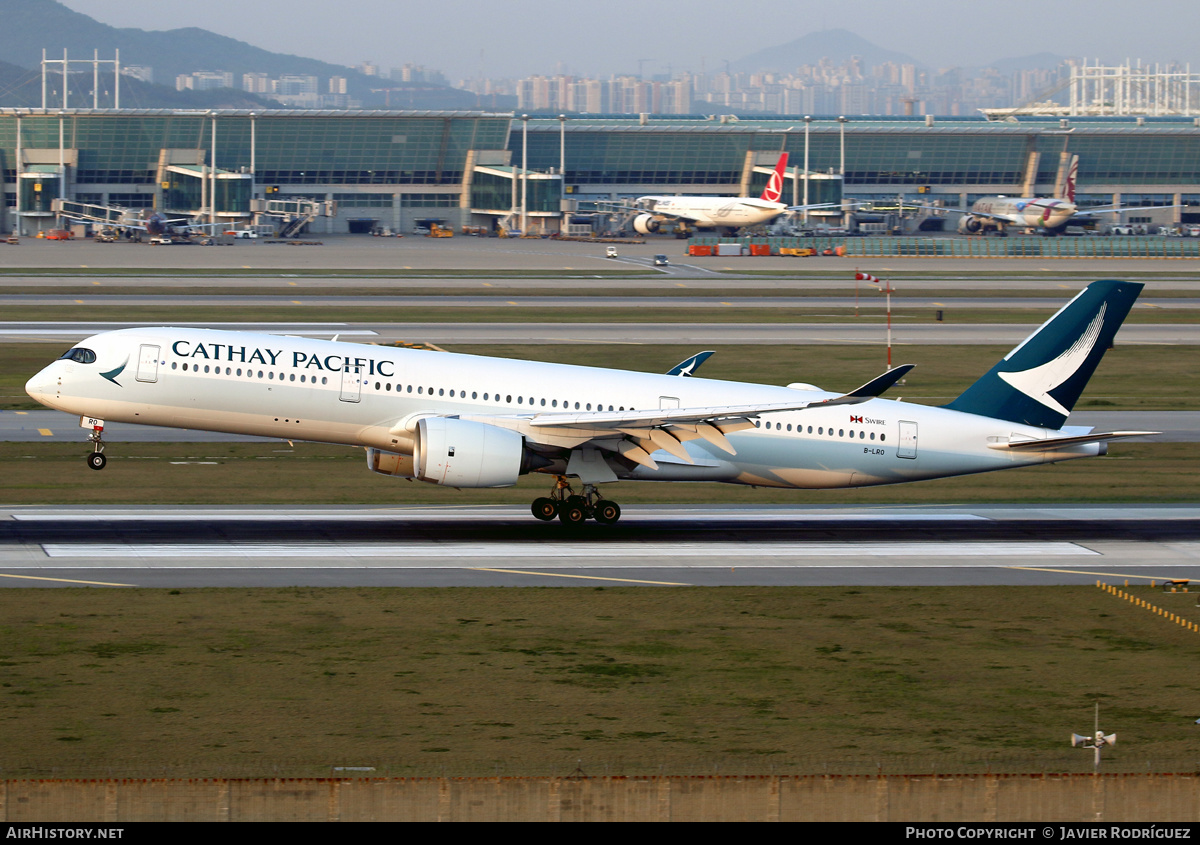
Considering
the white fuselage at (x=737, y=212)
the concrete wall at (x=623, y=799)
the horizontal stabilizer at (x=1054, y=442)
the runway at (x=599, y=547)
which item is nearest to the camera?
the concrete wall at (x=623, y=799)

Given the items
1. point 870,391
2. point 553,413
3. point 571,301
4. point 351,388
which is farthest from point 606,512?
point 571,301

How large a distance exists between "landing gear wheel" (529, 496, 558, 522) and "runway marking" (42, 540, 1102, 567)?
7.76ft

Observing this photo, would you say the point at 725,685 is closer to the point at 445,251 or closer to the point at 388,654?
the point at 388,654

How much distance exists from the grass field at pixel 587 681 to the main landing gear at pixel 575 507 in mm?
7350

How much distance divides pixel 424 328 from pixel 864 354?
27.8 metres

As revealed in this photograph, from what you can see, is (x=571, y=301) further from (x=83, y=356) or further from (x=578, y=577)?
(x=578, y=577)

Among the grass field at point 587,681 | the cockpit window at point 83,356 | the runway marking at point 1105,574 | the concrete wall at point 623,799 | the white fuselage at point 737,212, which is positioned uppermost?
the white fuselage at point 737,212

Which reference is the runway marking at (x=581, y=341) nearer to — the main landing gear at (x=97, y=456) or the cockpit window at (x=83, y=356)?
the main landing gear at (x=97, y=456)

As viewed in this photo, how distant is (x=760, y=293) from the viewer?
115 metres

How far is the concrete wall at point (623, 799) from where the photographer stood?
1642cm

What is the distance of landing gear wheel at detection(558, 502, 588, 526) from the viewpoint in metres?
39.6

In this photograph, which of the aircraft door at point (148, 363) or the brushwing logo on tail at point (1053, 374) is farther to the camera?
the brushwing logo on tail at point (1053, 374)

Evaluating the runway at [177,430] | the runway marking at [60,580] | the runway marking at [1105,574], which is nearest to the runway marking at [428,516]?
the runway marking at [1105,574]

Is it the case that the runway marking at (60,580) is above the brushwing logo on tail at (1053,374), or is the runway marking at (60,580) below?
below
